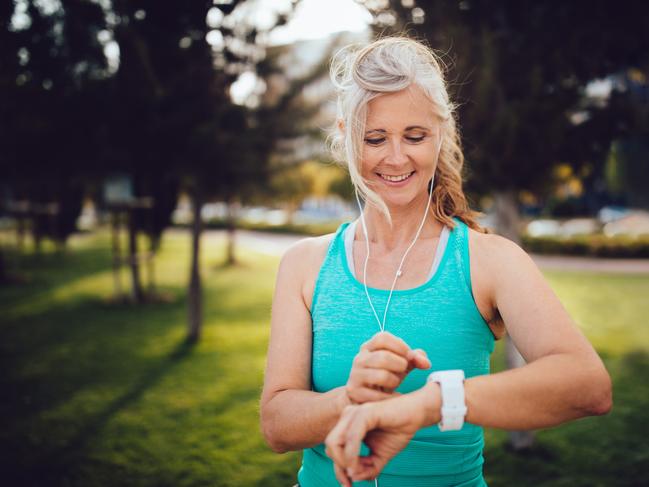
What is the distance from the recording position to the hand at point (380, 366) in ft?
3.98

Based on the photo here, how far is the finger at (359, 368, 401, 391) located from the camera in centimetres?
121

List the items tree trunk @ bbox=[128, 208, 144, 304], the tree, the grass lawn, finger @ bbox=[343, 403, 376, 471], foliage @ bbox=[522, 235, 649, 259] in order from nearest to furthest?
finger @ bbox=[343, 403, 376, 471] < the tree < the grass lawn < tree trunk @ bbox=[128, 208, 144, 304] < foliage @ bbox=[522, 235, 649, 259]

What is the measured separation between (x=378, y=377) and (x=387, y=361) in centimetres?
4

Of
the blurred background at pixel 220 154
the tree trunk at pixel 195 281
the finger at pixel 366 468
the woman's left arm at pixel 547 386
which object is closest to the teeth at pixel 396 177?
the woman's left arm at pixel 547 386

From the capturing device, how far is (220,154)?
647cm

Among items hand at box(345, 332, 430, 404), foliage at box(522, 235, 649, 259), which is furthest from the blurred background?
foliage at box(522, 235, 649, 259)

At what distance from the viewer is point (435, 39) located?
361 centimetres

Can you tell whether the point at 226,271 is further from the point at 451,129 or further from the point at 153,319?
the point at 451,129

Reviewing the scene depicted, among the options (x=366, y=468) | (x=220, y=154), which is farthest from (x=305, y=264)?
(x=220, y=154)

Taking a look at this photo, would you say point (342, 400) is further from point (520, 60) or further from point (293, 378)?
point (520, 60)

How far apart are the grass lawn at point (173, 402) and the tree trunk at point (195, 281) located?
0.24m

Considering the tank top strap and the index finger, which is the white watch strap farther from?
the tank top strap

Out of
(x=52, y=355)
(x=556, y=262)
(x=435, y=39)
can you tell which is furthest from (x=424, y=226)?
(x=556, y=262)

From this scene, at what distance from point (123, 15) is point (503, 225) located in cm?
399
